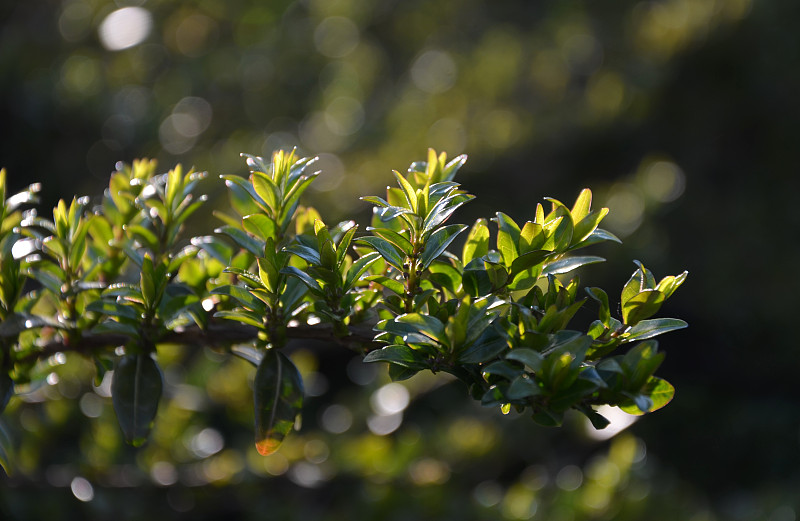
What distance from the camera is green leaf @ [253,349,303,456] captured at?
56cm

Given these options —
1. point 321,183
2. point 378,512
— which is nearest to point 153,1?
point 321,183

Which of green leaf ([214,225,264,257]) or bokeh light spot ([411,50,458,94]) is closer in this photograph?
green leaf ([214,225,264,257])

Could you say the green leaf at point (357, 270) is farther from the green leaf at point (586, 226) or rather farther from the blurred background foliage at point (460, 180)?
the blurred background foliage at point (460, 180)

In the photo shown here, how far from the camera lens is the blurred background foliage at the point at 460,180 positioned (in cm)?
123

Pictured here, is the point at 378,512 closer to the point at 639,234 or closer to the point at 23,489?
the point at 23,489

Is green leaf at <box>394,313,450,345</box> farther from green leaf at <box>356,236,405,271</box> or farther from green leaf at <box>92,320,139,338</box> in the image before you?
green leaf at <box>92,320,139,338</box>

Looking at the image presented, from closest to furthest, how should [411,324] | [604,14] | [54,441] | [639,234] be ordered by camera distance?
[411,324] < [54,441] < [639,234] < [604,14]

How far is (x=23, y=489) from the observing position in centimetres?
109

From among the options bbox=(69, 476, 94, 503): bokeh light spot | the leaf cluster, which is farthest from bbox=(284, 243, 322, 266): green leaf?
bbox=(69, 476, 94, 503): bokeh light spot

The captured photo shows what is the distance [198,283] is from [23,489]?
2.23 feet

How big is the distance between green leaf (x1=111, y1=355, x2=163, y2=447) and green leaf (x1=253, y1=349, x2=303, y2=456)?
0.32 feet

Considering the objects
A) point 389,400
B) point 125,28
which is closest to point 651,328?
point 389,400

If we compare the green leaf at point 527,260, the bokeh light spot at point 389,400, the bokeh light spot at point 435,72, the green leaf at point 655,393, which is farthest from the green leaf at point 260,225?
the bokeh light spot at point 435,72

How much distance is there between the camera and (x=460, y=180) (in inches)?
80.7
